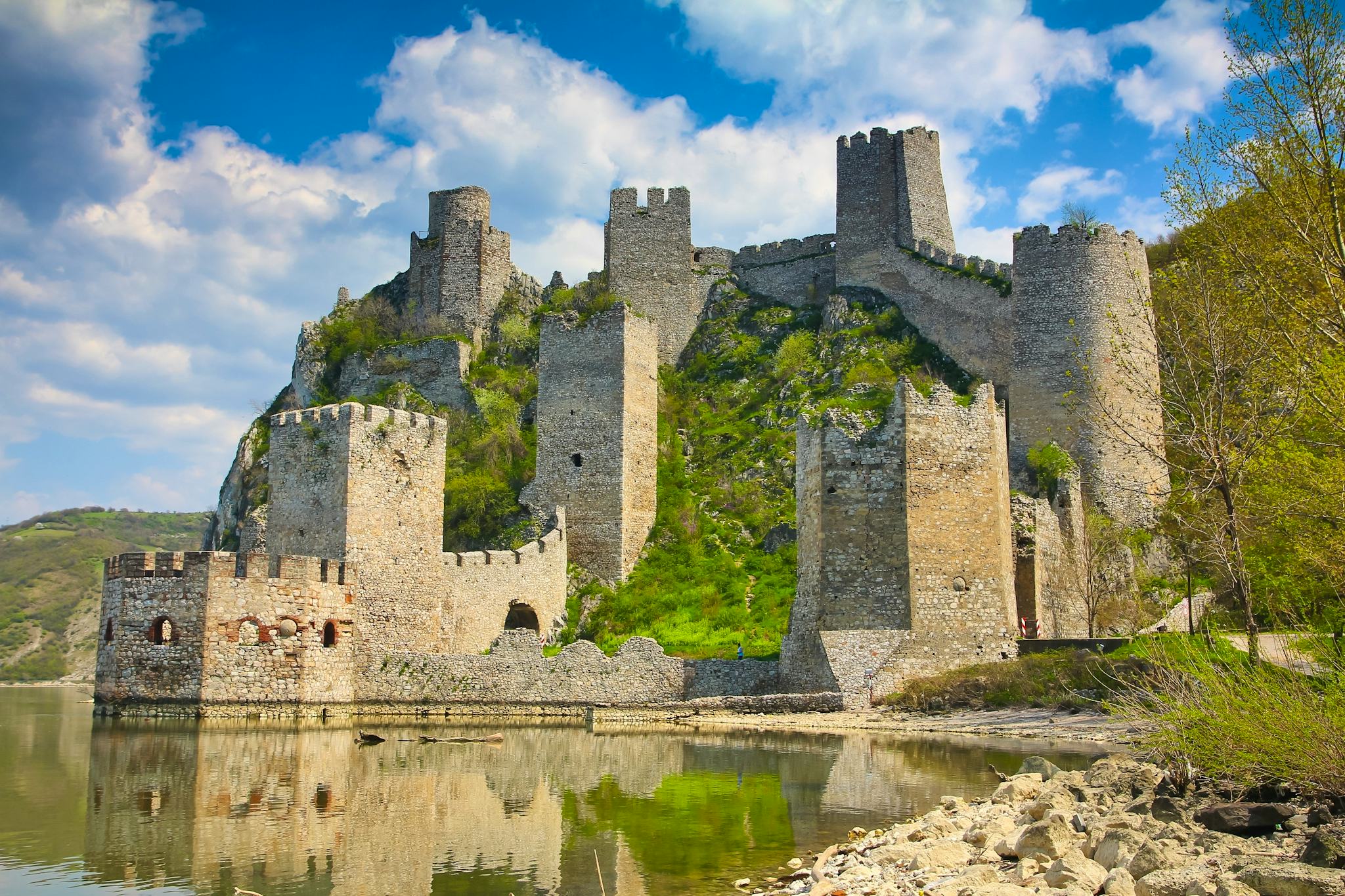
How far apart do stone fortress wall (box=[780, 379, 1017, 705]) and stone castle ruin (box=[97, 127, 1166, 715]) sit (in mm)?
49

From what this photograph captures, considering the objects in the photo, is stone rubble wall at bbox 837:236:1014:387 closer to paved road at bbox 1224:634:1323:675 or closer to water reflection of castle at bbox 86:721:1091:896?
paved road at bbox 1224:634:1323:675

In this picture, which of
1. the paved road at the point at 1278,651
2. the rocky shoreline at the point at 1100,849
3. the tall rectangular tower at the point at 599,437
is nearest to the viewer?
the rocky shoreline at the point at 1100,849

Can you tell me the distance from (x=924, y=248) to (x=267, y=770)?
28.3m

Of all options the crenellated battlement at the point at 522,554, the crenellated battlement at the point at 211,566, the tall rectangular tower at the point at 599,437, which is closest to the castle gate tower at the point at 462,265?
the tall rectangular tower at the point at 599,437

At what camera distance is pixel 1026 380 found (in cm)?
3200

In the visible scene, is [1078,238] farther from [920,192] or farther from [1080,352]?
[920,192]

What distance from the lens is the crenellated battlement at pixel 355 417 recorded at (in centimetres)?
2538

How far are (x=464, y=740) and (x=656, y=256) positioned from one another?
978 inches

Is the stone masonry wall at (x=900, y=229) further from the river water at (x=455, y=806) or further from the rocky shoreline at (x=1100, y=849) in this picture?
the rocky shoreline at (x=1100, y=849)

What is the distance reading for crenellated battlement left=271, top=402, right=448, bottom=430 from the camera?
25375 millimetres

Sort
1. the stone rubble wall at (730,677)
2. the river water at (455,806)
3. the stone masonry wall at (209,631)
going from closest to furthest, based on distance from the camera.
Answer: the river water at (455,806) < the stone masonry wall at (209,631) < the stone rubble wall at (730,677)

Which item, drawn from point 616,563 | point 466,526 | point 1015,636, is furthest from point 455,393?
point 1015,636

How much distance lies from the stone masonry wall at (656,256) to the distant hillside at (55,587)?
129 ft

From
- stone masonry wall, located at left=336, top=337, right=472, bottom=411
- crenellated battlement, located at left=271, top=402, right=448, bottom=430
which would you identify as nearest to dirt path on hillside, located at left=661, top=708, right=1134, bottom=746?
crenellated battlement, located at left=271, top=402, right=448, bottom=430
